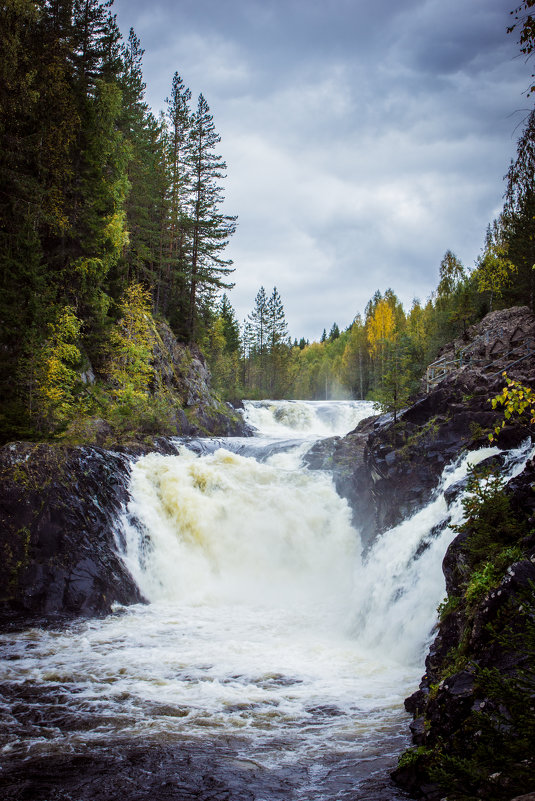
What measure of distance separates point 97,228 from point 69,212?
144 centimetres

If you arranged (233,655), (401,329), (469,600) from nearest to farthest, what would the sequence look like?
(469,600)
(233,655)
(401,329)

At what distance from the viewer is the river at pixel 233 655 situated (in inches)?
204

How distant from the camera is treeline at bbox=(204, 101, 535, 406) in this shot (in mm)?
8434

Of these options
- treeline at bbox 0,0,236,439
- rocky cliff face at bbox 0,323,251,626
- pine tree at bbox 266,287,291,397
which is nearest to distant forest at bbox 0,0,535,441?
treeline at bbox 0,0,236,439

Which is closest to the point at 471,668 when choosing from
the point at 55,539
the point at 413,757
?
the point at 413,757

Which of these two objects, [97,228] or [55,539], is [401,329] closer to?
[97,228]

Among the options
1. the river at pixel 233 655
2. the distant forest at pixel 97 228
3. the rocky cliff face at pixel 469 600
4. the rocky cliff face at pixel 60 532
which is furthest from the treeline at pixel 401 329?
the rocky cliff face at pixel 60 532

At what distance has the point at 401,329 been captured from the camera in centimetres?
6388

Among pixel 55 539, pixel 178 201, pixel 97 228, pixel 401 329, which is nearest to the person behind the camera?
pixel 55 539

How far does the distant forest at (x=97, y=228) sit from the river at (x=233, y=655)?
4417 mm

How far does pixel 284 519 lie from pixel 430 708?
11.3 m

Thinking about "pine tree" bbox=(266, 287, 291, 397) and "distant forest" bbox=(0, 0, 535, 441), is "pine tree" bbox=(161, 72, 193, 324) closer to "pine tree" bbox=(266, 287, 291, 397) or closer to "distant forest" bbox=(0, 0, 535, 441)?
"distant forest" bbox=(0, 0, 535, 441)

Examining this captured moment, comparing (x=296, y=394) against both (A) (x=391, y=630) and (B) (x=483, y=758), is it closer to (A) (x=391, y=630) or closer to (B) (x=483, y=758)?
(A) (x=391, y=630)

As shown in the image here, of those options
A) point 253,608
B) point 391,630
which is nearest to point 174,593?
point 253,608
